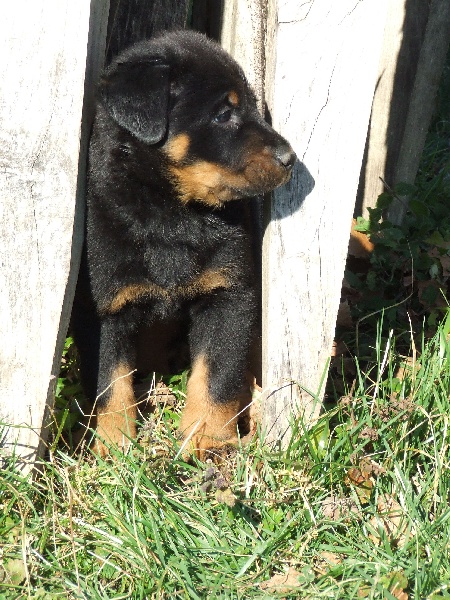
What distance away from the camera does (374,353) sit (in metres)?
3.85

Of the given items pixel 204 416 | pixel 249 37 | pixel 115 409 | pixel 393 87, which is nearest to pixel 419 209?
pixel 393 87

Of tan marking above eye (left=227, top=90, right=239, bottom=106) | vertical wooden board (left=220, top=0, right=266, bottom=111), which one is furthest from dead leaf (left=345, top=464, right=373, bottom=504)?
vertical wooden board (left=220, top=0, right=266, bottom=111)

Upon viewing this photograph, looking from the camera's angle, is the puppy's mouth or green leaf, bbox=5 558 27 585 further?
the puppy's mouth

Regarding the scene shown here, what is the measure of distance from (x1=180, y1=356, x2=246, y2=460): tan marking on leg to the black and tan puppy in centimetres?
1

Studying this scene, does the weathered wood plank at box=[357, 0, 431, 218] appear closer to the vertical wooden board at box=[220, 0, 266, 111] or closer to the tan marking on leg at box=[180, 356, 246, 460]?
the vertical wooden board at box=[220, 0, 266, 111]

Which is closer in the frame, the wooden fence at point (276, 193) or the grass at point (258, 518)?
the grass at point (258, 518)

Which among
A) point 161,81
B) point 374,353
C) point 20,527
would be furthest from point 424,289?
point 20,527

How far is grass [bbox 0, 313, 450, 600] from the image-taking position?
2516mm

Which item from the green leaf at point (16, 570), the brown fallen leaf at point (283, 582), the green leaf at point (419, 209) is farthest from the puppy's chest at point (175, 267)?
the green leaf at point (419, 209)

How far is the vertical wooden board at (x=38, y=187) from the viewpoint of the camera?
2.69 metres

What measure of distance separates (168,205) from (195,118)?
35 cm

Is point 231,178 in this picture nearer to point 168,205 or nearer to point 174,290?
point 168,205

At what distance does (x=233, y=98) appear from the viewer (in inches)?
127

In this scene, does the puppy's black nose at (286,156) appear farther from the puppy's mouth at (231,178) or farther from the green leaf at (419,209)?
the green leaf at (419,209)
